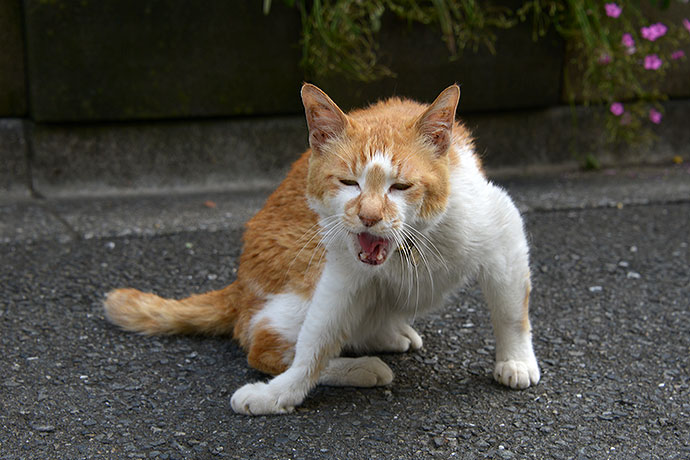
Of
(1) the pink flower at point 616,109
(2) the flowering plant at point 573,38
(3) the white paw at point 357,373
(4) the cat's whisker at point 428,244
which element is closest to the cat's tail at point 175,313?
(3) the white paw at point 357,373

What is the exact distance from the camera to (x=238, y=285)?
2744mm

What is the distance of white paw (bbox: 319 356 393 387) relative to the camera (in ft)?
8.27

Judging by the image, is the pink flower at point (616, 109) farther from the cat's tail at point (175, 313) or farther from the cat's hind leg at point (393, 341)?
the cat's tail at point (175, 313)

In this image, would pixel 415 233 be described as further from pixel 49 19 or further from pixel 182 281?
pixel 49 19

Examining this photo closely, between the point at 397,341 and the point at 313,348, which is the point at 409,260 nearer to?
the point at 313,348

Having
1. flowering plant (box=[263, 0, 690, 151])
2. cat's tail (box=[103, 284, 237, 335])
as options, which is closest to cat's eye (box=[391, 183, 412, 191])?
cat's tail (box=[103, 284, 237, 335])

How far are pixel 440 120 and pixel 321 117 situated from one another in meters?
0.35

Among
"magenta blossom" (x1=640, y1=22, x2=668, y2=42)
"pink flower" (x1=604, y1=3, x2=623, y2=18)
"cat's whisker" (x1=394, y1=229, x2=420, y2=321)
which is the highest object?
"pink flower" (x1=604, y1=3, x2=623, y2=18)

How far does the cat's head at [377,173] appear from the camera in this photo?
2066 millimetres

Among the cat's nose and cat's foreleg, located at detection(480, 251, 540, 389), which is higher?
the cat's nose

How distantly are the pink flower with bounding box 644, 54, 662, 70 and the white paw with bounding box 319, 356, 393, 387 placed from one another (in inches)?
134

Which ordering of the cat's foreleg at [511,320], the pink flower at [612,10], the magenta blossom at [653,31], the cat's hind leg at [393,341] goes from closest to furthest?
the cat's foreleg at [511,320]
the cat's hind leg at [393,341]
the pink flower at [612,10]
the magenta blossom at [653,31]

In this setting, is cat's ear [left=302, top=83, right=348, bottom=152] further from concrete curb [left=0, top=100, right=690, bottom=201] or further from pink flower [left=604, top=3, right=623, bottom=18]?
pink flower [left=604, top=3, right=623, bottom=18]

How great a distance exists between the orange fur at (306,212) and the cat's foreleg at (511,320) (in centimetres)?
39
